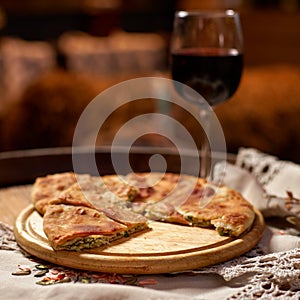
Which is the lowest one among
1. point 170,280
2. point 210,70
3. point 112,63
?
point 112,63

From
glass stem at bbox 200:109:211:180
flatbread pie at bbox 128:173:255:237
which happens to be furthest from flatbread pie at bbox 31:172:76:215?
glass stem at bbox 200:109:211:180

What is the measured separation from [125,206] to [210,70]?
1.07ft

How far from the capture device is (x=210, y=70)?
3.80ft

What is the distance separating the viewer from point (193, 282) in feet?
2.74

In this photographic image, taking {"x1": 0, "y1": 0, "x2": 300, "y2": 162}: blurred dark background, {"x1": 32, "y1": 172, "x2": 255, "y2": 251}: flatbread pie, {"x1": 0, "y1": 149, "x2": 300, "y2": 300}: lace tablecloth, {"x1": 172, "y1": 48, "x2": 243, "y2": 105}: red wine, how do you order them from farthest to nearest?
{"x1": 0, "y1": 0, "x2": 300, "y2": 162}: blurred dark background < {"x1": 172, "y1": 48, "x2": 243, "y2": 105}: red wine < {"x1": 32, "y1": 172, "x2": 255, "y2": 251}: flatbread pie < {"x1": 0, "y1": 149, "x2": 300, "y2": 300}: lace tablecloth

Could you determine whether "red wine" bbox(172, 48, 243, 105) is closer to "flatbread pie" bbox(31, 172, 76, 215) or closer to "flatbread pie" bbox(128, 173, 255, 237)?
"flatbread pie" bbox(128, 173, 255, 237)


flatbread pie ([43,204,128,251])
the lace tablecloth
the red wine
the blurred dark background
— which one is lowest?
the blurred dark background

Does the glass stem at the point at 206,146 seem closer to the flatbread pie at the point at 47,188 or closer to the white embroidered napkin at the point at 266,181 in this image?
A: the white embroidered napkin at the point at 266,181

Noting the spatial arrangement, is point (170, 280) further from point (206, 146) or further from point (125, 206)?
point (206, 146)

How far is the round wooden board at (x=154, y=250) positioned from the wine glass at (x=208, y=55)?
0.32 m

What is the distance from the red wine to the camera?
1.16 m

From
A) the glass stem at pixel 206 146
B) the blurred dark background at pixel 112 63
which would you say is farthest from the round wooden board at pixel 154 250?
the blurred dark background at pixel 112 63

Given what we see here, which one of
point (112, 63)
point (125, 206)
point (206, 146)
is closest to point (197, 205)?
point (125, 206)

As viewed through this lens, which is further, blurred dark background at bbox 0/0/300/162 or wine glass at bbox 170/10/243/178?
blurred dark background at bbox 0/0/300/162
